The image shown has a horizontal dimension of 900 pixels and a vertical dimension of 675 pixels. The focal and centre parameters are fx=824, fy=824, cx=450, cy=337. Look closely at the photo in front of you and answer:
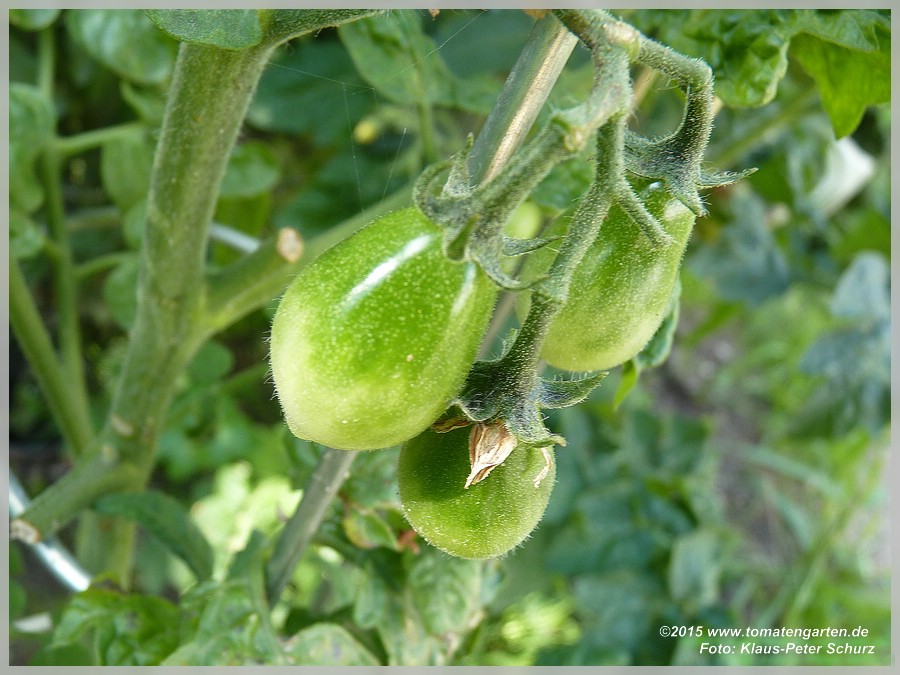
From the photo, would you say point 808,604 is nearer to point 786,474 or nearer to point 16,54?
point 786,474

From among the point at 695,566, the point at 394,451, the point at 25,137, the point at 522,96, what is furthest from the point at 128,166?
the point at 695,566

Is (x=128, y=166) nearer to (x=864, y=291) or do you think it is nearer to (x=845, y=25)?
(x=845, y=25)

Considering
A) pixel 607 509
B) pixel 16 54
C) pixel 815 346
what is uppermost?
pixel 16 54

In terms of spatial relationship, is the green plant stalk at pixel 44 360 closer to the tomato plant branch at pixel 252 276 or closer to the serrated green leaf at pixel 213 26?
the tomato plant branch at pixel 252 276

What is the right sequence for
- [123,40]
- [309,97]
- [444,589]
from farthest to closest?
[309,97] → [123,40] → [444,589]

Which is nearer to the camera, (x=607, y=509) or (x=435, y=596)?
(x=435, y=596)

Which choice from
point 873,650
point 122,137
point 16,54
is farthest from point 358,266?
point 873,650
